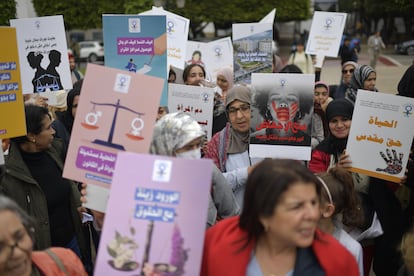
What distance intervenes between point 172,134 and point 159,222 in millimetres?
660

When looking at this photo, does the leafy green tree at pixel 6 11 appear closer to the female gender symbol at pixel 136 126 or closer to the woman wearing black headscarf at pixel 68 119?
the woman wearing black headscarf at pixel 68 119

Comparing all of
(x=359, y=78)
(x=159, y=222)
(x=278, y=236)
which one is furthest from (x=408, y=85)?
(x=159, y=222)

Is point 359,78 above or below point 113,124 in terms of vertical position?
below

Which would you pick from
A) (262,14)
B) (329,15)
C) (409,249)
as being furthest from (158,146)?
(262,14)

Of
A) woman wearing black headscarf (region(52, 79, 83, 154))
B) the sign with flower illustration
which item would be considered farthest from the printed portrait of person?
woman wearing black headscarf (region(52, 79, 83, 154))

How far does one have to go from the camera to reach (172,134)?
2.47m

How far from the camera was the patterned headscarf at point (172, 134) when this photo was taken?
246cm

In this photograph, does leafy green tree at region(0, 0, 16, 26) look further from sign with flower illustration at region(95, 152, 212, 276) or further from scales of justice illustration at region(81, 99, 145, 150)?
sign with flower illustration at region(95, 152, 212, 276)

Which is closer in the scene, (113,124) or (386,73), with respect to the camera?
(113,124)

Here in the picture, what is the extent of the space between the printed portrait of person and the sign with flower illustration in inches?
65.9

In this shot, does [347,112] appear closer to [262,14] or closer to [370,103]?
[370,103]

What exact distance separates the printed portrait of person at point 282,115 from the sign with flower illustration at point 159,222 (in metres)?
1.67

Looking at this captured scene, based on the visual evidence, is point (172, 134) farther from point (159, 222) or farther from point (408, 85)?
point (408, 85)

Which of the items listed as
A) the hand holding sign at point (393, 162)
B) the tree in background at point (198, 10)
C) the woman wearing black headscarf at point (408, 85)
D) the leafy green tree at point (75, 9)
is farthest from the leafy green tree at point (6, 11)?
the leafy green tree at point (75, 9)
